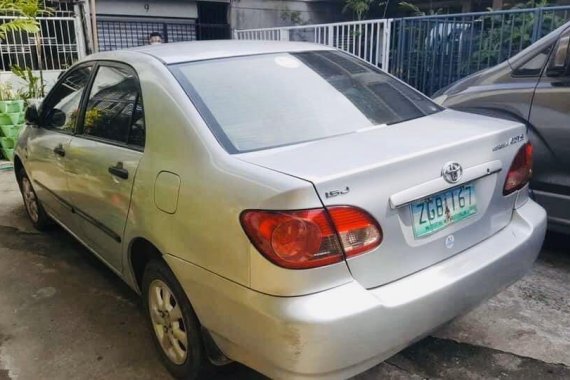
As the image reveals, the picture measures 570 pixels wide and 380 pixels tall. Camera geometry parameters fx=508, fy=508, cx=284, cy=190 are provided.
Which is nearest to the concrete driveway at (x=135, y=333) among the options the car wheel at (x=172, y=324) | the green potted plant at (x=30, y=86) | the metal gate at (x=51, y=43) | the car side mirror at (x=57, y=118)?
the car wheel at (x=172, y=324)

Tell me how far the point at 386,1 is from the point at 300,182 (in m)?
10.3

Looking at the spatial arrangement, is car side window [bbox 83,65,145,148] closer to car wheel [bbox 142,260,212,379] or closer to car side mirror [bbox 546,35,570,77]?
car wheel [bbox 142,260,212,379]

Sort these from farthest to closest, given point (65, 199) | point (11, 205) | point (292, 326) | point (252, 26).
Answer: point (252, 26) → point (11, 205) → point (65, 199) → point (292, 326)

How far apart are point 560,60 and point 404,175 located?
2.15 meters

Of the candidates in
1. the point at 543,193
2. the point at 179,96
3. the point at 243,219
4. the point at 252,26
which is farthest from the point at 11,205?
the point at 252,26

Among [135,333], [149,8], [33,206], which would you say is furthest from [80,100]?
[149,8]

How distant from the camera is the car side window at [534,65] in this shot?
3.50 meters

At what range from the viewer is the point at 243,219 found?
1768 millimetres

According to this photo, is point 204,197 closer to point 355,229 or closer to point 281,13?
point 355,229

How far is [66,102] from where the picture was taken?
3523mm

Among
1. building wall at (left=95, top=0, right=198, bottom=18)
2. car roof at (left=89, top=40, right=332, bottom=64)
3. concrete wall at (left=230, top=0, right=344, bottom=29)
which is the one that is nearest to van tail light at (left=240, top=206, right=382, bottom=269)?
car roof at (left=89, top=40, right=332, bottom=64)

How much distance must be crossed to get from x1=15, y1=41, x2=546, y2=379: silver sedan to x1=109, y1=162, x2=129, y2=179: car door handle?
0.04ft

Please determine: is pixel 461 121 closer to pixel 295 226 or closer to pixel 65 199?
pixel 295 226

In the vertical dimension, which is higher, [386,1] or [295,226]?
[386,1]
